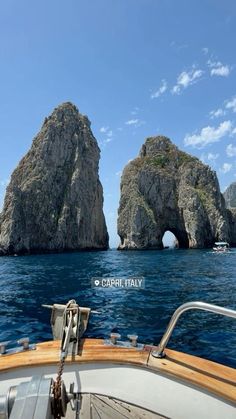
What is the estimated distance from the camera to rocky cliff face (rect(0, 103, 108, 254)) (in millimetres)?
103625

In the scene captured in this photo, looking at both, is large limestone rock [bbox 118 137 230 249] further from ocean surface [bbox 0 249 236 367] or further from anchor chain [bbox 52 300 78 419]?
anchor chain [bbox 52 300 78 419]

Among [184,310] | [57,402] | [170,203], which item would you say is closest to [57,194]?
[170,203]

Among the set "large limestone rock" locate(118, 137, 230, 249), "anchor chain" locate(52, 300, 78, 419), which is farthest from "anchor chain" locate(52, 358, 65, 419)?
"large limestone rock" locate(118, 137, 230, 249)

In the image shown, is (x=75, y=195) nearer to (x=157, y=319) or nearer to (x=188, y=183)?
(x=188, y=183)

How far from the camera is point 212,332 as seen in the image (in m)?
12.9

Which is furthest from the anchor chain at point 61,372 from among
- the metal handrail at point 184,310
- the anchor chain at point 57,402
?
the metal handrail at point 184,310

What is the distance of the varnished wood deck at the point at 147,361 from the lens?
3.78 m

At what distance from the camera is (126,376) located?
4.09 meters

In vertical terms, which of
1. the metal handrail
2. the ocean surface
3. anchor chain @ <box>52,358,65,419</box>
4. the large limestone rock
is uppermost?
the large limestone rock

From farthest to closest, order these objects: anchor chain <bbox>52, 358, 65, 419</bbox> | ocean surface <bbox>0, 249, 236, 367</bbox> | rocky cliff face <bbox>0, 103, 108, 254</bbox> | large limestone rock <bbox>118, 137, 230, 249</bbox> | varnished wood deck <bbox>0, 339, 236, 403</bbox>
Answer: large limestone rock <bbox>118, 137, 230, 249</bbox>
rocky cliff face <bbox>0, 103, 108, 254</bbox>
ocean surface <bbox>0, 249, 236, 367</bbox>
varnished wood deck <bbox>0, 339, 236, 403</bbox>
anchor chain <bbox>52, 358, 65, 419</bbox>

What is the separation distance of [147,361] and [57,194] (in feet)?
371

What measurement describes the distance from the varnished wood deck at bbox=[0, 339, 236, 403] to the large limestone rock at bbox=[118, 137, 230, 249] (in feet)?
336

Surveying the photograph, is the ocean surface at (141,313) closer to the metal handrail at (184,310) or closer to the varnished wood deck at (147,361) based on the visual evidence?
the varnished wood deck at (147,361)

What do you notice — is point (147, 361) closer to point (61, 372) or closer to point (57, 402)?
point (61, 372)
